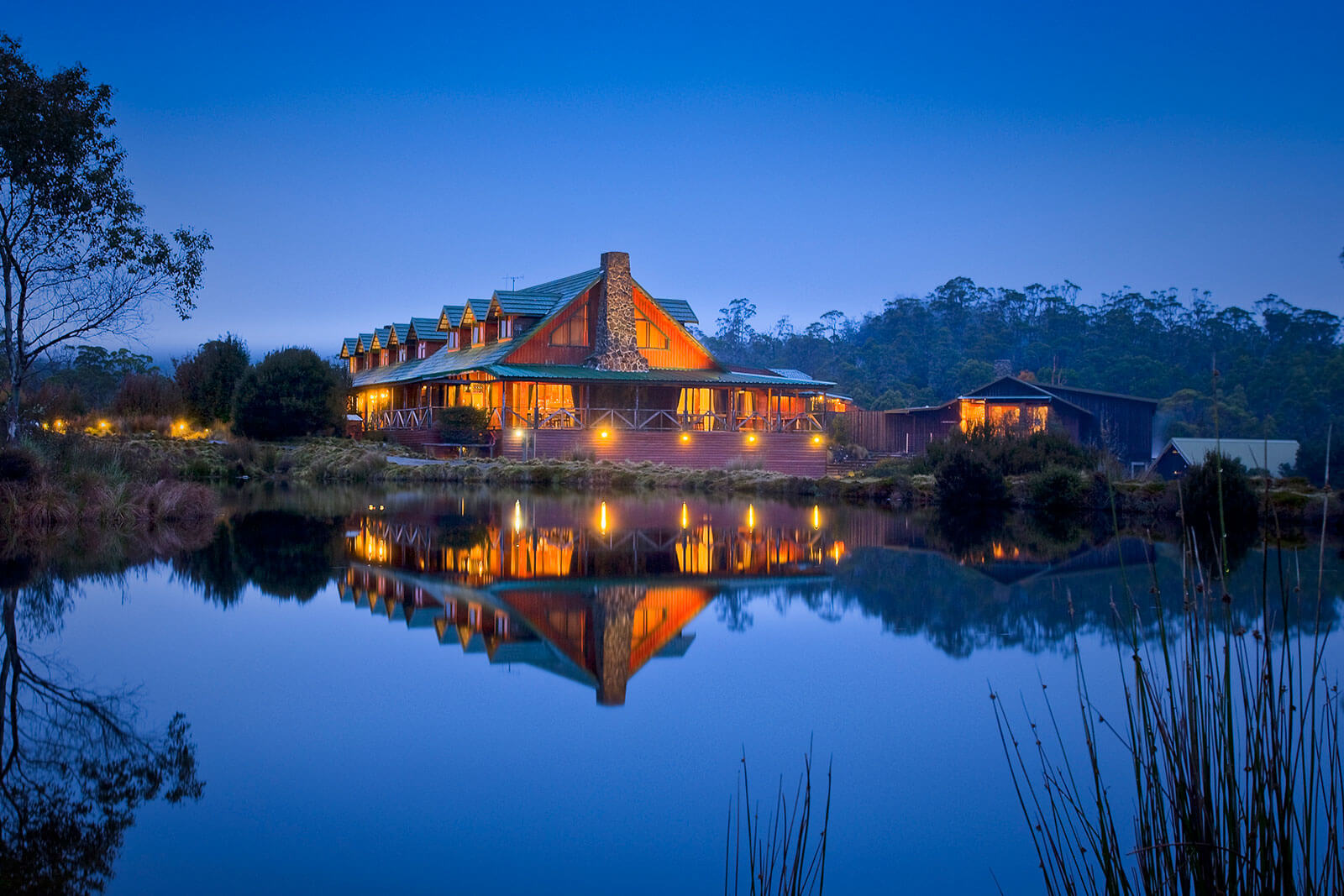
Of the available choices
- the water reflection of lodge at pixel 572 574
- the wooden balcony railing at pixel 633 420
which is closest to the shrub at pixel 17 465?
the water reflection of lodge at pixel 572 574

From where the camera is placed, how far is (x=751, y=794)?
5.29m

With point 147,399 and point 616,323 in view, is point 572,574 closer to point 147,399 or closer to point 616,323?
point 616,323

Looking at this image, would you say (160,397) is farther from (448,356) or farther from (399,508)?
(399,508)

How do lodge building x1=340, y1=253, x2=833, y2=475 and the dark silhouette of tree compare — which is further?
lodge building x1=340, y1=253, x2=833, y2=475

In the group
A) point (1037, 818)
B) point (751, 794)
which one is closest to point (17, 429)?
point (751, 794)

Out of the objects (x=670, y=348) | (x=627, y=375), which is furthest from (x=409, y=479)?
(x=670, y=348)

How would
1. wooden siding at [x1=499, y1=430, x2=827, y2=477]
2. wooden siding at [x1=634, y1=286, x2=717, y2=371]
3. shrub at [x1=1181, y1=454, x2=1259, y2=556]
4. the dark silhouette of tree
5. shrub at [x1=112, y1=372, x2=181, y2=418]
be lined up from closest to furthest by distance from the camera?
the dark silhouette of tree, shrub at [x1=1181, y1=454, x2=1259, y2=556], wooden siding at [x1=499, y1=430, x2=827, y2=477], shrub at [x1=112, y1=372, x2=181, y2=418], wooden siding at [x1=634, y1=286, x2=717, y2=371]

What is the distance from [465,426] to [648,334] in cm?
834

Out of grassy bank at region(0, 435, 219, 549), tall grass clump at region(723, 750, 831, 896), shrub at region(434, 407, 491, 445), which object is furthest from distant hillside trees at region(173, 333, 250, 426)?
tall grass clump at region(723, 750, 831, 896)

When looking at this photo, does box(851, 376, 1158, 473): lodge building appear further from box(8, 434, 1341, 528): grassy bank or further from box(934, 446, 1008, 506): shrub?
box(934, 446, 1008, 506): shrub

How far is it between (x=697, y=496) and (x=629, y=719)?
69.0 feet

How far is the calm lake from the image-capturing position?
4664mm

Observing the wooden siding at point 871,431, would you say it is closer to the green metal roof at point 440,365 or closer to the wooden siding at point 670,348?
the wooden siding at point 670,348

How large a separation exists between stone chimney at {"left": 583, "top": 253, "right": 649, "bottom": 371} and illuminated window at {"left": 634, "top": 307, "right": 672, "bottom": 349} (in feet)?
2.73
